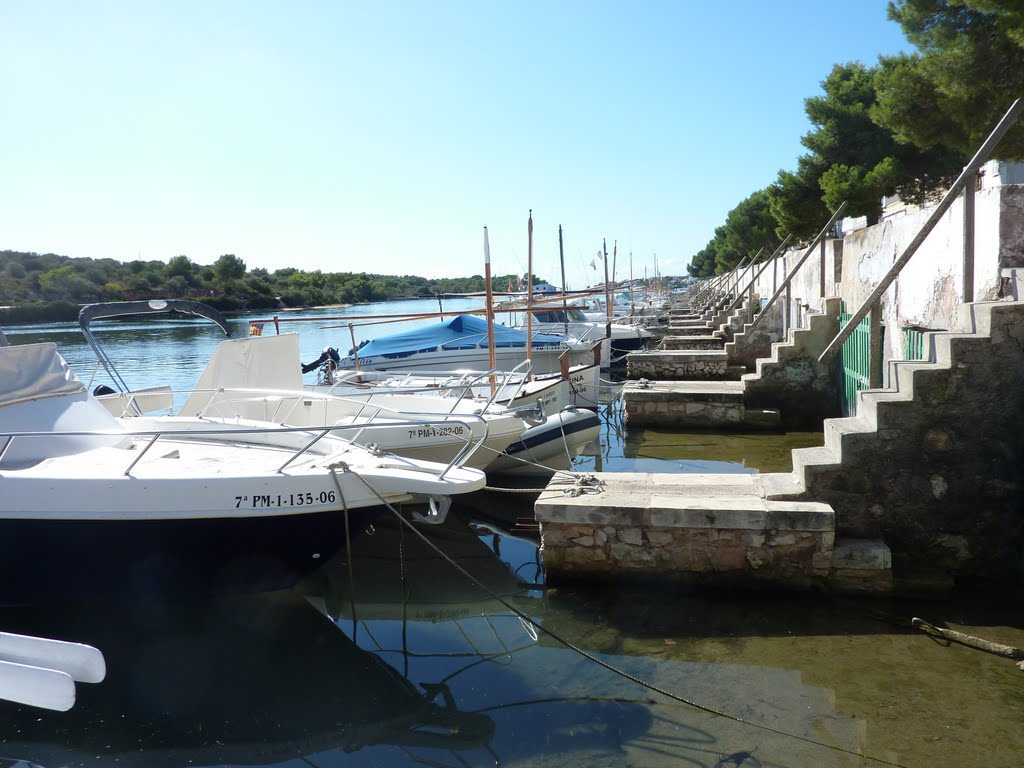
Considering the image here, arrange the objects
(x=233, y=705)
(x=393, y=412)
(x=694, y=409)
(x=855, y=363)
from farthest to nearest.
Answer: (x=694, y=409)
(x=855, y=363)
(x=393, y=412)
(x=233, y=705)

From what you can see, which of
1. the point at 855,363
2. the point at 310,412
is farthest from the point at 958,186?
the point at 310,412

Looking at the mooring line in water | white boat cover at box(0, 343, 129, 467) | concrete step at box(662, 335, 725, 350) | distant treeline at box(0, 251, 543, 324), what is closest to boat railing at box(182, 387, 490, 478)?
white boat cover at box(0, 343, 129, 467)

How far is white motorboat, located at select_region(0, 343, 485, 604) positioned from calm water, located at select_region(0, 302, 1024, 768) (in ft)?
1.36

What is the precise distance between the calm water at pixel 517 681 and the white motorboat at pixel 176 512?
42 centimetres

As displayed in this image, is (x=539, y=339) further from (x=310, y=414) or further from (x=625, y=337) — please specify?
(x=310, y=414)

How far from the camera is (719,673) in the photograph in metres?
4.75

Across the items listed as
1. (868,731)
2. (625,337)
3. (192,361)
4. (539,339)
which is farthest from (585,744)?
(192,361)

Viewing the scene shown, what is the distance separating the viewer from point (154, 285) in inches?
2803

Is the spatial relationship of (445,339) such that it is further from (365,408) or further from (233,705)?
(233,705)

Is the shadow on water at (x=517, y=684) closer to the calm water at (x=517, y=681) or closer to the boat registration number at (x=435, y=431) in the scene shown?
the calm water at (x=517, y=681)

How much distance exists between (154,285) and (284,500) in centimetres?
7433

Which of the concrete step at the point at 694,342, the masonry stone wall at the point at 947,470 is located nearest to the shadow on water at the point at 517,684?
the masonry stone wall at the point at 947,470

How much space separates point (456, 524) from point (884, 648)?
4.79 metres

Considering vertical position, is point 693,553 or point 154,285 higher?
point 154,285
